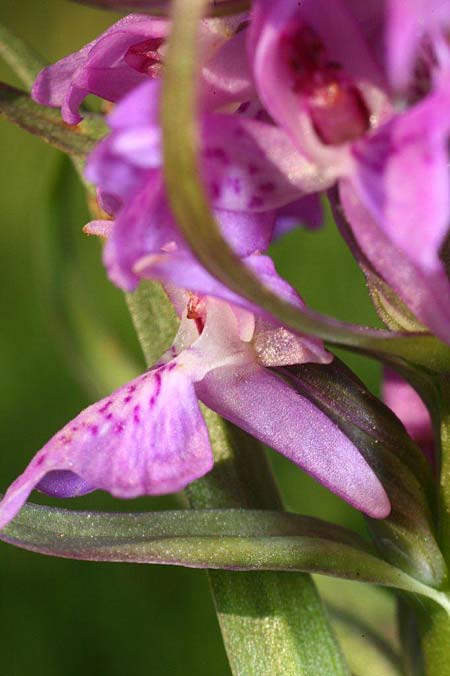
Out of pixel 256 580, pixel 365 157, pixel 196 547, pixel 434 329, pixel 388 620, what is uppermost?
pixel 365 157

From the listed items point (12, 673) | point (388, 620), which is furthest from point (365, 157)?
point (12, 673)

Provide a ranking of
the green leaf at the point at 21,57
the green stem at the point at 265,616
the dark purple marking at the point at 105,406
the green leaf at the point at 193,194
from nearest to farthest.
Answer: the green leaf at the point at 193,194 → the dark purple marking at the point at 105,406 → the green stem at the point at 265,616 → the green leaf at the point at 21,57

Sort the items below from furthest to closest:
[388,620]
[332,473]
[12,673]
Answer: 1. [12,673]
2. [388,620]
3. [332,473]

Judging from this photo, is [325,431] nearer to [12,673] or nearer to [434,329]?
[434,329]

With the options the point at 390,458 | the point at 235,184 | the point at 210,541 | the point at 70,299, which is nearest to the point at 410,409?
the point at 390,458

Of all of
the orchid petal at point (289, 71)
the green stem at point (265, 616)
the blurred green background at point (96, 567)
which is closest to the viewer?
the orchid petal at point (289, 71)

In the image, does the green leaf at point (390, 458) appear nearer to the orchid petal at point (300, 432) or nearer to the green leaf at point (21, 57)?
the orchid petal at point (300, 432)

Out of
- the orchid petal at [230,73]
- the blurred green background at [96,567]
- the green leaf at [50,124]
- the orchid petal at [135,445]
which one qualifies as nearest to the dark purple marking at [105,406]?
the orchid petal at [135,445]
